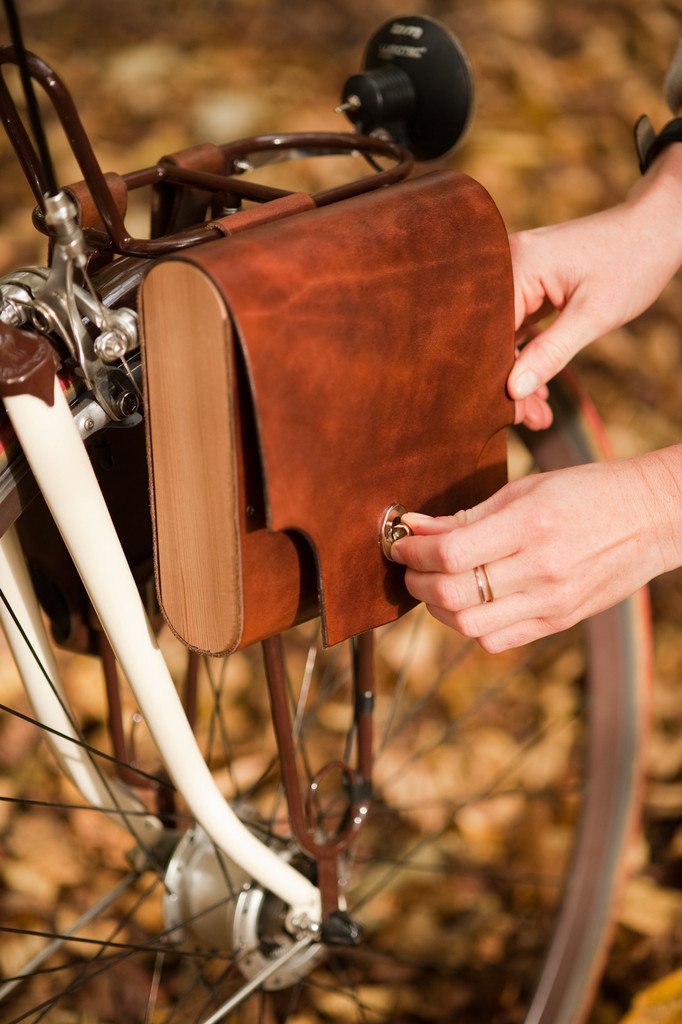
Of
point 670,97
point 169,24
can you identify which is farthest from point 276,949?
point 169,24

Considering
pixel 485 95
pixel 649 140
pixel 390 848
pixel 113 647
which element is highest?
pixel 649 140

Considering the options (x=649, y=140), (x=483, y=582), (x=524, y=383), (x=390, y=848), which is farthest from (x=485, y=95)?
(x=483, y=582)

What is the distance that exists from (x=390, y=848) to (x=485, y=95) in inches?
44.2

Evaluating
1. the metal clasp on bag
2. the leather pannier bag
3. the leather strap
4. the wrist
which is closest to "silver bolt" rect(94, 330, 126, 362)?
the leather pannier bag

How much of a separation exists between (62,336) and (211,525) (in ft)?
0.36

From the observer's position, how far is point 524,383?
1.97 ft

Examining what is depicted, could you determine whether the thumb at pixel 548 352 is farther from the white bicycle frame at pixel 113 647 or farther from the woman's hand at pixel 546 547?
the white bicycle frame at pixel 113 647

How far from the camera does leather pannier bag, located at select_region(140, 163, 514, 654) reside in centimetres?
47

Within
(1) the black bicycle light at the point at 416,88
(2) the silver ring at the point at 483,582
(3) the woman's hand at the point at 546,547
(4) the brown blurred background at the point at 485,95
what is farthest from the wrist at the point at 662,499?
(4) the brown blurred background at the point at 485,95

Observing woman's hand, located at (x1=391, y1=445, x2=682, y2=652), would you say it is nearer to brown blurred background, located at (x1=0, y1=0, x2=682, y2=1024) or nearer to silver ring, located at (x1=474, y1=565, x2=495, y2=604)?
silver ring, located at (x1=474, y1=565, x2=495, y2=604)

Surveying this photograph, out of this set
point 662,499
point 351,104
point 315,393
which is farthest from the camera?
point 351,104

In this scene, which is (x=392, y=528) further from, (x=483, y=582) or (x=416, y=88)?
(x=416, y=88)

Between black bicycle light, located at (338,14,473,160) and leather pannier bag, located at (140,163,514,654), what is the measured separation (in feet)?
0.53

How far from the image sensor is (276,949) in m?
0.75
